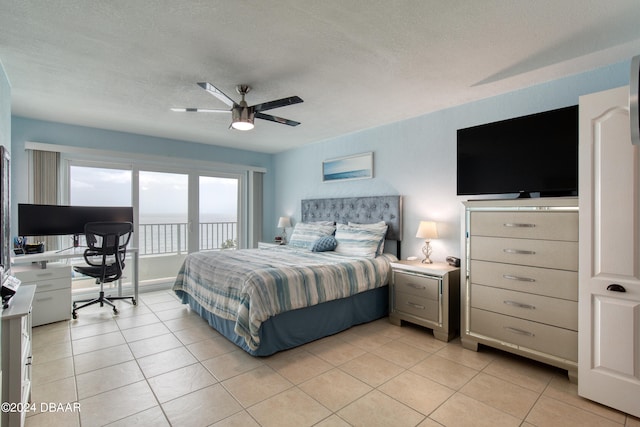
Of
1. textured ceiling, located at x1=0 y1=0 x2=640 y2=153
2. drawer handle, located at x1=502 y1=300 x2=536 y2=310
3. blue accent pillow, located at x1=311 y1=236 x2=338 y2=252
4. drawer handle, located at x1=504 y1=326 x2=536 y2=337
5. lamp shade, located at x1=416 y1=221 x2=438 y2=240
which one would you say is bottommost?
drawer handle, located at x1=504 y1=326 x2=536 y2=337

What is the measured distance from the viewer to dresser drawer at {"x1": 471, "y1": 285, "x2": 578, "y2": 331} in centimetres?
236

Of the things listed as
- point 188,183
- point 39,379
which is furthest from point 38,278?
point 188,183

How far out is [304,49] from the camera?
2342mm

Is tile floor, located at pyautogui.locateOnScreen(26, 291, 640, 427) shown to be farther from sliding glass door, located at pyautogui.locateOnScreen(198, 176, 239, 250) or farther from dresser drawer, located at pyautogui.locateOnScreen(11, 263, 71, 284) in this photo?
sliding glass door, located at pyautogui.locateOnScreen(198, 176, 239, 250)

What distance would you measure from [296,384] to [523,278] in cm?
205

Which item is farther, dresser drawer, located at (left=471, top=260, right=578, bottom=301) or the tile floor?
dresser drawer, located at (left=471, top=260, right=578, bottom=301)

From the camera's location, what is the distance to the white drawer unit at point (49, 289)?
3.45 meters

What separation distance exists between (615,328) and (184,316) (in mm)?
4089

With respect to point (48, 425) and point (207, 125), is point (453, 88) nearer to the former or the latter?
point (207, 125)

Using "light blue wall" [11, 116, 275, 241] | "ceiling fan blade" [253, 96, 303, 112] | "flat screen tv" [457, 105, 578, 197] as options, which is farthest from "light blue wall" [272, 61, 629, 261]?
"ceiling fan blade" [253, 96, 303, 112]

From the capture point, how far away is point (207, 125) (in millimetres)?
4402

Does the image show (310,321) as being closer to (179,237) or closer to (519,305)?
(519,305)

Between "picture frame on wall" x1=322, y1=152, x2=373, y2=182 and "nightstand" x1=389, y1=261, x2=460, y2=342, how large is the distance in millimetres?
1633

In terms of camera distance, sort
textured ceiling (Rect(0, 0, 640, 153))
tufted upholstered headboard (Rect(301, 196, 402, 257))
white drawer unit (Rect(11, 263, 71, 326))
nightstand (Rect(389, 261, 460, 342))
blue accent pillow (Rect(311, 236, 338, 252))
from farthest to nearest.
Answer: blue accent pillow (Rect(311, 236, 338, 252)) → tufted upholstered headboard (Rect(301, 196, 402, 257)) → white drawer unit (Rect(11, 263, 71, 326)) → nightstand (Rect(389, 261, 460, 342)) → textured ceiling (Rect(0, 0, 640, 153))
